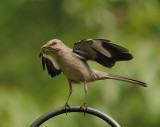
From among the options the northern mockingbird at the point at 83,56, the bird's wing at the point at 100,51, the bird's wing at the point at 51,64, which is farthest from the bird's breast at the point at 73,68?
the bird's wing at the point at 51,64

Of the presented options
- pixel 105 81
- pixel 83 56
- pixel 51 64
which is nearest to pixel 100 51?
pixel 83 56

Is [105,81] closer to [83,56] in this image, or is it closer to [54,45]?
[83,56]

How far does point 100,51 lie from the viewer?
4.36 metres

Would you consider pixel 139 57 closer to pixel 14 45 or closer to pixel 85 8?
pixel 85 8

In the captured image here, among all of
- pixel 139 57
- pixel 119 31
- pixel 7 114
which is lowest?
pixel 7 114

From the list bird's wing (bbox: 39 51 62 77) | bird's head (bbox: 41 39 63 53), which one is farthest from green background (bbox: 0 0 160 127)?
bird's head (bbox: 41 39 63 53)

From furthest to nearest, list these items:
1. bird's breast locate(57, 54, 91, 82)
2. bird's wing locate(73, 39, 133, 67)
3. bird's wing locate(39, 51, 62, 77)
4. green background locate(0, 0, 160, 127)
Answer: green background locate(0, 0, 160, 127)
bird's wing locate(39, 51, 62, 77)
bird's breast locate(57, 54, 91, 82)
bird's wing locate(73, 39, 133, 67)

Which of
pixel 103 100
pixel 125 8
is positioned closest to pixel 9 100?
pixel 103 100

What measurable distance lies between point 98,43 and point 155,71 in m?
1.28

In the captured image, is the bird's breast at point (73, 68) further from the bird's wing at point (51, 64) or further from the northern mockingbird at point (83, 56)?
the bird's wing at point (51, 64)

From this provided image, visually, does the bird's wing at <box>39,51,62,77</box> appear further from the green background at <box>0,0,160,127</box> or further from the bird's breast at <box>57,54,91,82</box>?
the green background at <box>0,0,160,127</box>

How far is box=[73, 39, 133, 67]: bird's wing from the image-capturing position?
13.7 feet

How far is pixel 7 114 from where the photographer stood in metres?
4.98

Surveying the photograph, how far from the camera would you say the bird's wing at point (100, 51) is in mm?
4176
